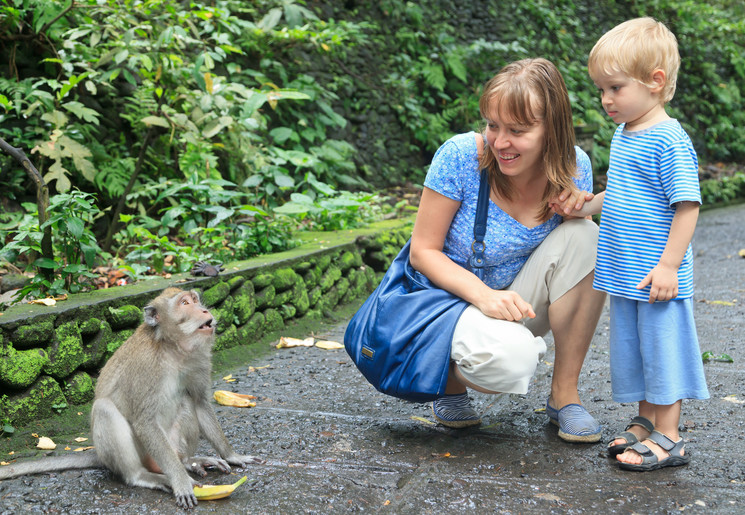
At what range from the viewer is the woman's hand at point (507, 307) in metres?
2.66

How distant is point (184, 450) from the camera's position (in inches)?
101

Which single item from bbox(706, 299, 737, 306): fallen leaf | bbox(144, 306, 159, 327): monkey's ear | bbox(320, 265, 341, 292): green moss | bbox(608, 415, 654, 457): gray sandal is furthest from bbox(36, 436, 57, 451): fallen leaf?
bbox(706, 299, 737, 306): fallen leaf

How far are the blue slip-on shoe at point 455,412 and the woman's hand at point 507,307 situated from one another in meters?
0.58

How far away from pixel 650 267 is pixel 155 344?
1770 millimetres

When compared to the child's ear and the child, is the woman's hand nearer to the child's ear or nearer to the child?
the child

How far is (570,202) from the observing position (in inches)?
110

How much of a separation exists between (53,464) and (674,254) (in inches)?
88.8

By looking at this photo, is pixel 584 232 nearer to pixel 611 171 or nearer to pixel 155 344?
pixel 611 171

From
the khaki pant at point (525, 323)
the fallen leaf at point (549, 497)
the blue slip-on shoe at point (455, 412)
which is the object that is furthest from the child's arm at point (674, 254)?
the blue slip-on shoe at point (455, 412)

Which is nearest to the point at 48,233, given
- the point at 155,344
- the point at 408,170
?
the point at 155,344

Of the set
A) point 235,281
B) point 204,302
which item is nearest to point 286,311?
point 235,281

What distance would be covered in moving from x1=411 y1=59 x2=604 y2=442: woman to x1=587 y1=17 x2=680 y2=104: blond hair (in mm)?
221

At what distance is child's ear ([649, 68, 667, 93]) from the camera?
249cm

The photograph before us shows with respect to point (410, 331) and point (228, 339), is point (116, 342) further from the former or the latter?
point (410, 331)
